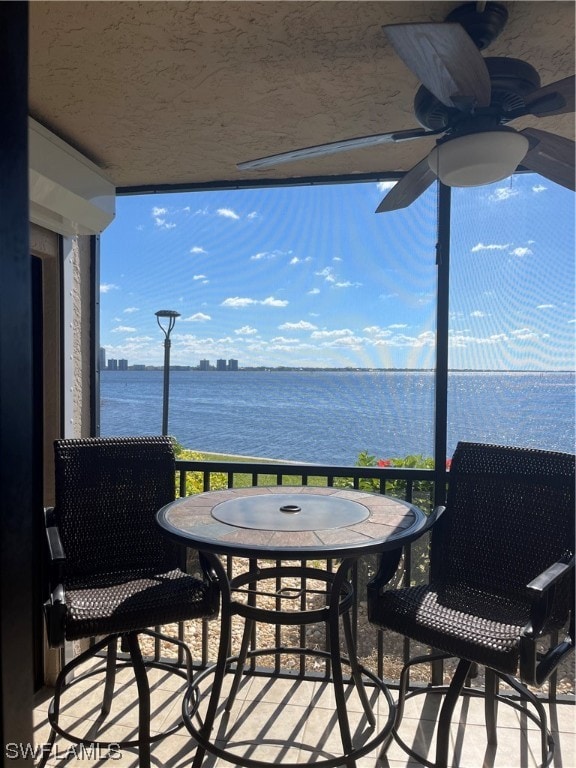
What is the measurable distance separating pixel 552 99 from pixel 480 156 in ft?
0.83

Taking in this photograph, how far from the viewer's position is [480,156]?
5.69 ft

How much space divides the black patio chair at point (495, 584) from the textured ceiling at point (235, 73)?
5.09ft

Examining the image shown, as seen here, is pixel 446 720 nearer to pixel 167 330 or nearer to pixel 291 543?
pixel 291 543

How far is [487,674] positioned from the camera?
2.16m

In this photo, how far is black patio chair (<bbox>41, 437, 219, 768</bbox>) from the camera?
1.98 meters

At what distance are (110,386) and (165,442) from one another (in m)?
43.3

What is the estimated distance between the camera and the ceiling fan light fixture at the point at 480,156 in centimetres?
170

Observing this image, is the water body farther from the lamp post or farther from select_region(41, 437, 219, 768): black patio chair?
select_region(41, 437, 219, 768): black patio chair

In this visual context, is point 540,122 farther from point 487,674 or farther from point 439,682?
point 439,682

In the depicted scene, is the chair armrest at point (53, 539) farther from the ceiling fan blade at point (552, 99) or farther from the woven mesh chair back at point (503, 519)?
the ceiling fan blade at point (552, 99)

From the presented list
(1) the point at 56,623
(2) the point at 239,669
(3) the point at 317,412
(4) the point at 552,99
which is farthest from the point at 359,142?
(3) the point at 317,412

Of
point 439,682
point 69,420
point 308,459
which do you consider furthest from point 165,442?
point 308,459

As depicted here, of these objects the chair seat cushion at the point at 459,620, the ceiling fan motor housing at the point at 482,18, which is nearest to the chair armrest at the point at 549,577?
the chair seat cushion at the point at 459,620

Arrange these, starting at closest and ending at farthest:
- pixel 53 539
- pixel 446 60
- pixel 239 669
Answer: pixel 446 60
pixel 53 539
pixel 239 669
